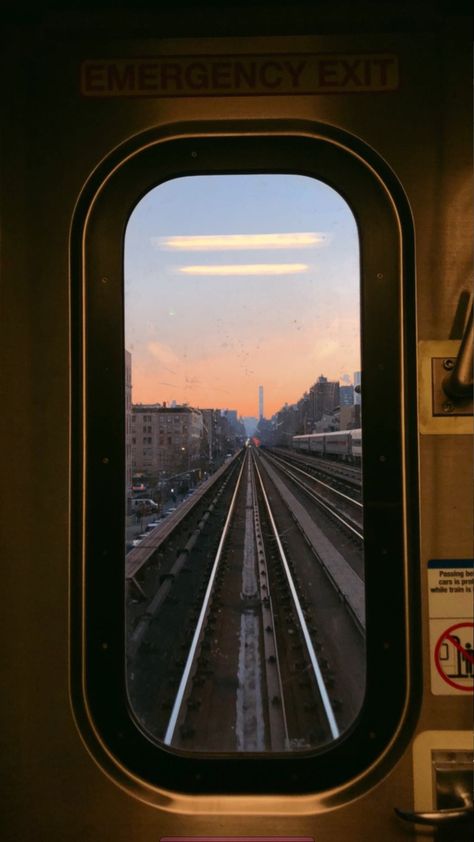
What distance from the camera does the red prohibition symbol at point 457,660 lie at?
1.43 m

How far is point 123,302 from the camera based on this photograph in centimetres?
153

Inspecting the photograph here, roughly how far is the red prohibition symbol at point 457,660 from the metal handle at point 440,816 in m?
0.31

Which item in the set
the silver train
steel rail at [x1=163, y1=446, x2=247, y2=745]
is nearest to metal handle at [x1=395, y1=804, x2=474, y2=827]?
steel rail at [x1=163, y1=446, x2=247, y2=745]

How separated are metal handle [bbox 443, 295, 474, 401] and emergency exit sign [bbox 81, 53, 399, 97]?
788 millimetres

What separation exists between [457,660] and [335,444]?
0.74 m

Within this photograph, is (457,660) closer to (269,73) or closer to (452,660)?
(452,660)

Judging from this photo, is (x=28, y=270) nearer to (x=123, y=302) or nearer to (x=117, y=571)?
(x=123, y=302)

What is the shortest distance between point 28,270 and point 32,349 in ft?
0.81

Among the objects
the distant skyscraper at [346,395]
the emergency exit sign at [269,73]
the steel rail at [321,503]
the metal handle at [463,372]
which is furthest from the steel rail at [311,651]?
the emergency exit sign at [269,73]

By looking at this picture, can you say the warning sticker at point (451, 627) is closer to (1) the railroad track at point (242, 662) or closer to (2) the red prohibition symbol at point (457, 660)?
(2) the red prohibition symbol at point (457, 660)

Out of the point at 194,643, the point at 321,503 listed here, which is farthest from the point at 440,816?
the point at 321,503

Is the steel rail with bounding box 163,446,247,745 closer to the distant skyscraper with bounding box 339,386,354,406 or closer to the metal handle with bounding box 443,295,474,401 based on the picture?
the distant skyscraper with bounding box 339,386,354,406

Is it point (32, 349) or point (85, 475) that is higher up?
point (32, 349)

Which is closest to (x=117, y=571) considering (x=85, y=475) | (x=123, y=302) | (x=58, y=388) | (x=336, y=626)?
(x=85, y=475)
